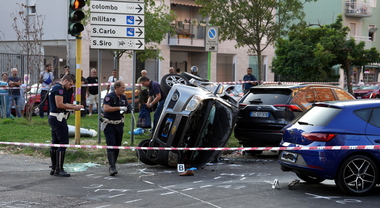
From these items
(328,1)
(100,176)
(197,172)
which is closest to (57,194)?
(100,176)

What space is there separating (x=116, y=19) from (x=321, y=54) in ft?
78.6

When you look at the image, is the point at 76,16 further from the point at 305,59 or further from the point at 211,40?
the point at 305,59

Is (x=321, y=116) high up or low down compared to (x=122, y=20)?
down

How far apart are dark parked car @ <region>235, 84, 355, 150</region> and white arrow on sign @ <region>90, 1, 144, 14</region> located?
3271 millimetres

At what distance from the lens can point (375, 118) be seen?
8875 mm

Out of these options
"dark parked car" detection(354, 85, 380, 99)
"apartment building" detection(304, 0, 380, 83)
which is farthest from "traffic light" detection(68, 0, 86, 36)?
"apartment building" detection(304, 0, 380, 83)

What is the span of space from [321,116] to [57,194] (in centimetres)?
407

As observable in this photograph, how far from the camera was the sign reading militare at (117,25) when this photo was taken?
1352 cm

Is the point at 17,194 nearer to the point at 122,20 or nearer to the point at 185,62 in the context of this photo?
A: the point at 122,20

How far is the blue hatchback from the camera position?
859 cm

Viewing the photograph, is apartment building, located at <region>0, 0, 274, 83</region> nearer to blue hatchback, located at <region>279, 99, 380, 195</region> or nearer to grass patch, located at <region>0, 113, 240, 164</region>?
grass patch, located at <region>0, 113, 240, 164</region>

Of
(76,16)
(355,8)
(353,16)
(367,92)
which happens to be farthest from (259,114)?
(353,16)

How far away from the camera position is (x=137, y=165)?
38.8ft

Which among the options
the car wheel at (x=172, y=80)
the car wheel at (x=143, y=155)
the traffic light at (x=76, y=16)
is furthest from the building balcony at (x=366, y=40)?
the car wheel at (x=143, y=155)
